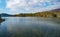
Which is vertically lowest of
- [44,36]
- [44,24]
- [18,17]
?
[44,36]

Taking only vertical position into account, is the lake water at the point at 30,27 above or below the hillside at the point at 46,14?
below

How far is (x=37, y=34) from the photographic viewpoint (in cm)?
182

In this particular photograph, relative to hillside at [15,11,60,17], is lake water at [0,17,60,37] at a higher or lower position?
lower

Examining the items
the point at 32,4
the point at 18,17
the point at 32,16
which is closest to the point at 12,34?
the point at 18,17

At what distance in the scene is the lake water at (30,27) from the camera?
182cm

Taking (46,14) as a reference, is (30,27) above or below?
below

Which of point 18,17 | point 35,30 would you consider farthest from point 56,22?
point 18,17

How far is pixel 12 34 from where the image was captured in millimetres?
1834

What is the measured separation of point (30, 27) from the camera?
73.0 inches

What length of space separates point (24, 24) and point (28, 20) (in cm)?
10

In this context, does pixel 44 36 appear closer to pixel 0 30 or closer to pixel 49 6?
pixel 49 6

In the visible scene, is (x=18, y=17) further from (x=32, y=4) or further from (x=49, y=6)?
(x=49, y=6)

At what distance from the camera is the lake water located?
5.98 feet

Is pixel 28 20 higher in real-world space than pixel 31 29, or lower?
higher
